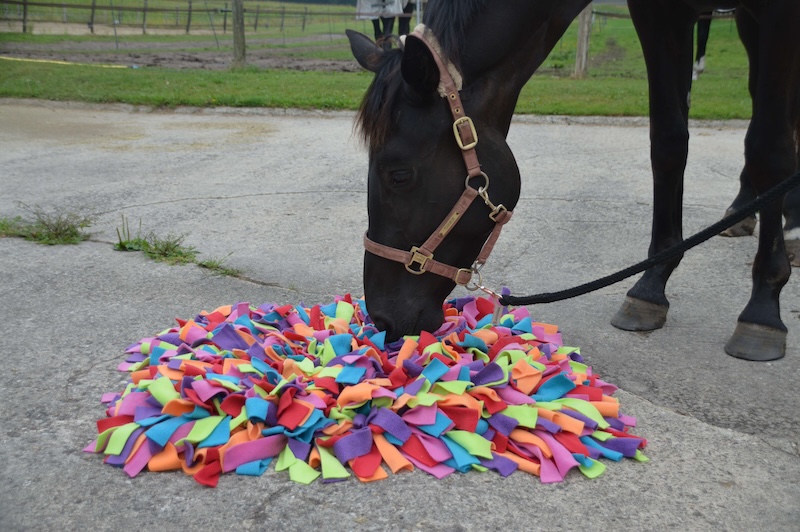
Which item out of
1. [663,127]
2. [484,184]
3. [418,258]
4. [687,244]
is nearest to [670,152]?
[663,127]

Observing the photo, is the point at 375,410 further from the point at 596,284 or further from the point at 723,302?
the point at 723,302

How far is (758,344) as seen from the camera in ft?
10.7

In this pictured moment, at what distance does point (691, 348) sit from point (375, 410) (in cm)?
162

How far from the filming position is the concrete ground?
2139 mm

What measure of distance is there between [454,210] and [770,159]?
154cm

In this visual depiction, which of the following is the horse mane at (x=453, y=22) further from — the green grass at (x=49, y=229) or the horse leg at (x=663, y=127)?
the green grass at (x=49, y=229)

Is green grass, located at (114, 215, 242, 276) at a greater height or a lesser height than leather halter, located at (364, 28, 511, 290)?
lesser

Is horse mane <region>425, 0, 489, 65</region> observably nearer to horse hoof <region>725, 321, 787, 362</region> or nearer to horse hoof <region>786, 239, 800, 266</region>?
horse hoof <region>725, 321, 787, 362</region>

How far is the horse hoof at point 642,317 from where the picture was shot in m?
3.59

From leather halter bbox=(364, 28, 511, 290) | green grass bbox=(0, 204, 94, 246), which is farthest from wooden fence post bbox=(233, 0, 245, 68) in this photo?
leather halter bbox=(364, 28, 511, 290)

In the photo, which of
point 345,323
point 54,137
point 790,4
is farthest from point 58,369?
point 54,137

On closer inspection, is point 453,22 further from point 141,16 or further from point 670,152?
point 141,16

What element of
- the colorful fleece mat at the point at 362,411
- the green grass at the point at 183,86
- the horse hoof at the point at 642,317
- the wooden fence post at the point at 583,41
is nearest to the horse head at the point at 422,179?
the colorful fleece mat at the point at 362,411

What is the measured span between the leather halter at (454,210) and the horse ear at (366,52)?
18cm
